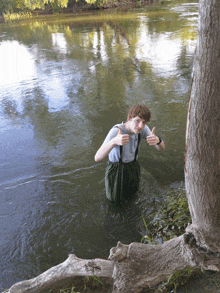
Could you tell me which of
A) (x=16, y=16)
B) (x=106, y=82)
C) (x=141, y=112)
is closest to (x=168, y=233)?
(x=141, y=112)

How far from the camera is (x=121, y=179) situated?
3.54m

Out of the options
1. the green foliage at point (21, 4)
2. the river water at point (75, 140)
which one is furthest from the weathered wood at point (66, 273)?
the green foliage at point (21, 4)

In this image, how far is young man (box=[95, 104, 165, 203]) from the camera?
3084mm

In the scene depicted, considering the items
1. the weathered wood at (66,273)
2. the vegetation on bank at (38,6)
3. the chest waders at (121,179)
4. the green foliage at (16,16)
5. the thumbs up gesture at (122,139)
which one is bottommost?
the weathered wood at (66,273)

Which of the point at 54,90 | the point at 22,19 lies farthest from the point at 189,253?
the point at 22,19

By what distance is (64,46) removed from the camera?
13945mm

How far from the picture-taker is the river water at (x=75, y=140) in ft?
11.9

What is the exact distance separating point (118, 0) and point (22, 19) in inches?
507

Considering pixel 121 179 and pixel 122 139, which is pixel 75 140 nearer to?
pixel 121 179

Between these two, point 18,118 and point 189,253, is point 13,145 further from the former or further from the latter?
point 189,253

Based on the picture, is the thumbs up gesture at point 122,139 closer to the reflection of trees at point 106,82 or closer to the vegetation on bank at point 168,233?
the vegetation on bank at point 168,233

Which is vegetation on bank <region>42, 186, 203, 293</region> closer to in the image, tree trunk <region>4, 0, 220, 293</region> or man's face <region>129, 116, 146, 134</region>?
tree trunk <region>4, 0, 220, 293</region>

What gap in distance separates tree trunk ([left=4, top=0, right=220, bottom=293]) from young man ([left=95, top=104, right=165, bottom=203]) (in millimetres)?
764

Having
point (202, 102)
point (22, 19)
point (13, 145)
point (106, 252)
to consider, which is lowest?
point (106, 252)
